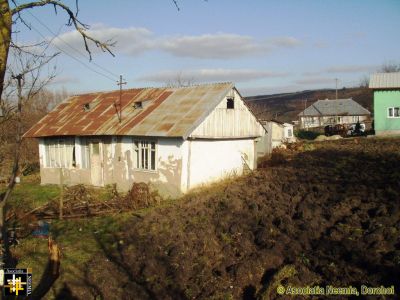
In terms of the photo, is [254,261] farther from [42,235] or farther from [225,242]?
[42,235]

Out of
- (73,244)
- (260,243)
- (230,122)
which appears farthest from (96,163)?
(260,243)

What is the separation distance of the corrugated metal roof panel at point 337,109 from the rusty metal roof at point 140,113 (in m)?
45.9

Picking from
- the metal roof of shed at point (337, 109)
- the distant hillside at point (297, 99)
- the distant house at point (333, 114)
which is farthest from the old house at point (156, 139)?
the distant hillside at point (297, 99)

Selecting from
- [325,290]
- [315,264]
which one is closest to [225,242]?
[315,264]

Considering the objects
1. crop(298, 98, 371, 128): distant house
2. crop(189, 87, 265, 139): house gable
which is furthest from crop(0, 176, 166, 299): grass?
crop(298, 98, 371, 128): distant house

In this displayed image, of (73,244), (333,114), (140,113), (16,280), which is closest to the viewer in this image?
(16,280)

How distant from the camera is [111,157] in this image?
63.2 feet

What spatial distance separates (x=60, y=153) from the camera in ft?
72.0

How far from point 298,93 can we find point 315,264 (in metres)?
121

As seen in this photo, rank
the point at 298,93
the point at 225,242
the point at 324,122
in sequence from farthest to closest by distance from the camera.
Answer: the point at 298,93 → the point at 324,122 → the point at 225,242

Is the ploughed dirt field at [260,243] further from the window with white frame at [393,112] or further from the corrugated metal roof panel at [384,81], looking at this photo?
the corrugated metal roof panel at [384,81]

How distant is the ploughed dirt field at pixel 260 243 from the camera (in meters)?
7.66

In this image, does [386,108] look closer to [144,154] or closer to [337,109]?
[144,154]

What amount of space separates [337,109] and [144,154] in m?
52.0
